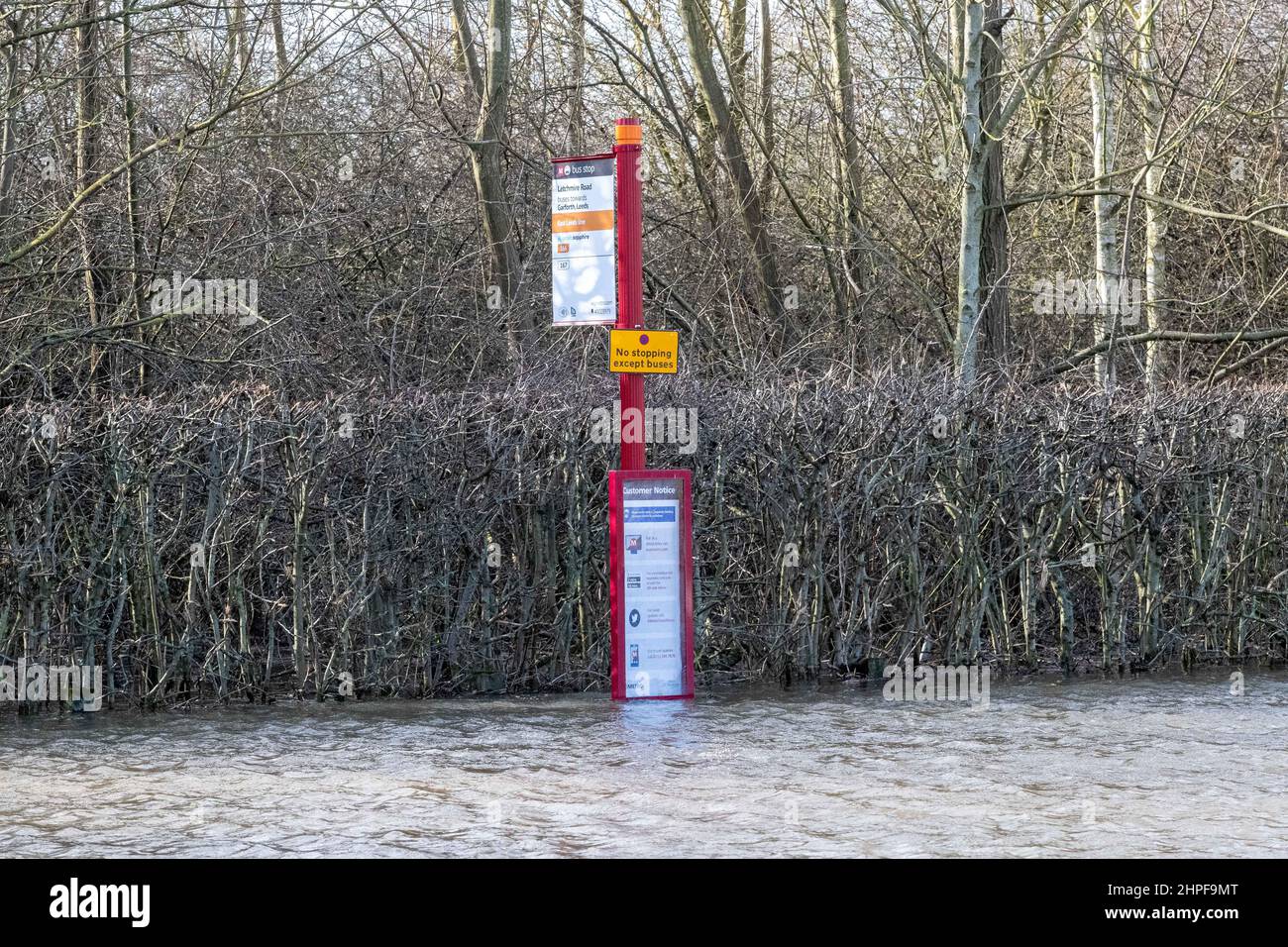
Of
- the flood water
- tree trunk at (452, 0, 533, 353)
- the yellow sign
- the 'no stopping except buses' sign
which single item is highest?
tree trunk at (452, 0, 533, 353)

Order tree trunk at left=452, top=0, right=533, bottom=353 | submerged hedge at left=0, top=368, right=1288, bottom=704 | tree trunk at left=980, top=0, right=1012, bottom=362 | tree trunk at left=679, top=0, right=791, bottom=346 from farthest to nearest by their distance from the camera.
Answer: tree trunk at left=679, top=0, right=791, bottom=346 < tree trunk at left=980, top=0, right=1012, bottom=362 < tree trunk at left=452, top=0, right=533, bottom=353 < submerged hedge at left=0, top=368, right=1288, bottom=704

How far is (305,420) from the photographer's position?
30.9 ft

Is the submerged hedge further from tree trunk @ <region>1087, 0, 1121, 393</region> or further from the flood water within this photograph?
tree trunk @ <region>1087, 0, 1121, 393</region>

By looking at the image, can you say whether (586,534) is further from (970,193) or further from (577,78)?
(577,78)

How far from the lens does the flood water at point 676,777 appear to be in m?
6.30

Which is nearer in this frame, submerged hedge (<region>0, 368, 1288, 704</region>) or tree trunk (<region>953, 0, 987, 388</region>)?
submerged hedge (<region>0, 368, 1288, 704</region>)

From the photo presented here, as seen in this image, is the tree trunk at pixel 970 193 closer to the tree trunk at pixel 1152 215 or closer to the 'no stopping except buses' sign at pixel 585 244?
the tree trunk at pixel 1152 215

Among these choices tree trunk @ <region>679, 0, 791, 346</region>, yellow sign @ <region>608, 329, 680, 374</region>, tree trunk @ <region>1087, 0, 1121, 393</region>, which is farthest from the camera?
tree trunk @ <region>679, 0, 791, 346</region>

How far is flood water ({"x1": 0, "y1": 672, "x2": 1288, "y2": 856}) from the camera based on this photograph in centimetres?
630

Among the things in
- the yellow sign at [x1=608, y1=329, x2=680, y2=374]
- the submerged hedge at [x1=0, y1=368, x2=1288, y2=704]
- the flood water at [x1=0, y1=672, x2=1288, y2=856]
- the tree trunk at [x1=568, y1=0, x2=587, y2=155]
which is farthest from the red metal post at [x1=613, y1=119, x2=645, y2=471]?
the tree trunk at [x1=568, y1=0, x2=587, y2=155]

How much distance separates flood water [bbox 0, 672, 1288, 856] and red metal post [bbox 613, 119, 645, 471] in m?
1.58
